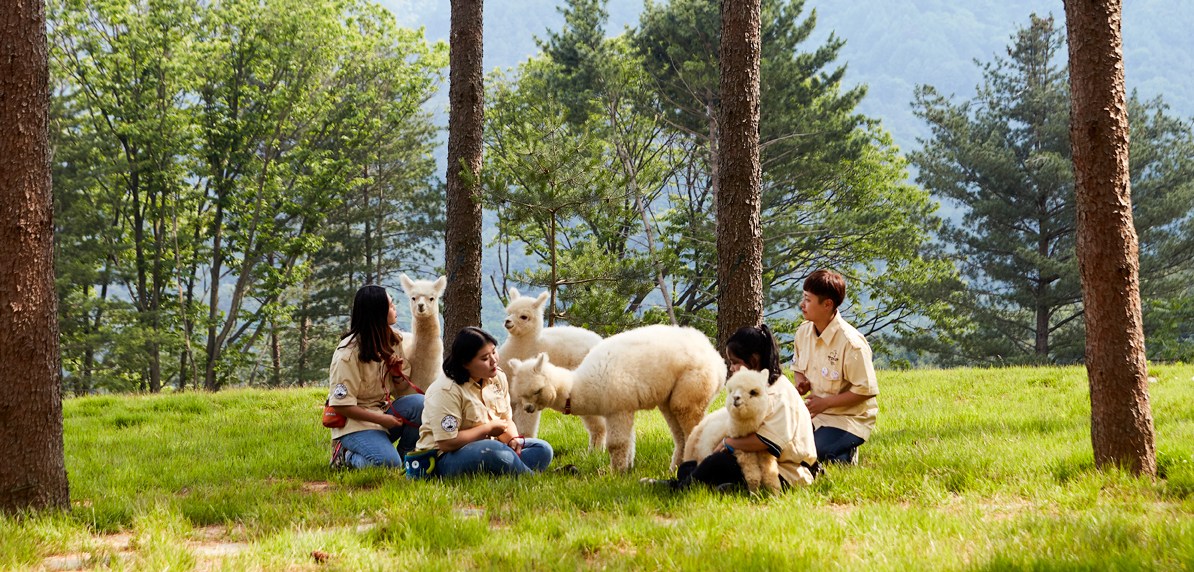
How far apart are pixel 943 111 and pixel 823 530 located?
3253 cm

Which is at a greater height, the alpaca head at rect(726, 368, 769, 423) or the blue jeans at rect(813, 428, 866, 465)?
the alpaca head at rect(726, 368, 769, 423)

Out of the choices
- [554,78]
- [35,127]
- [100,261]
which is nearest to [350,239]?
[100,261]

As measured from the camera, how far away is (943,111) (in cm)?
3328

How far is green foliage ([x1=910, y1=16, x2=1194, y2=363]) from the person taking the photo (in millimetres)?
29750

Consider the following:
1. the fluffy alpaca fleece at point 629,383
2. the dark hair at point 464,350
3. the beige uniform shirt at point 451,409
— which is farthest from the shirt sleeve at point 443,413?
the fluffy alpaca fleece at point 629,383

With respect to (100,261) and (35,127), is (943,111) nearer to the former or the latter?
(100,261)

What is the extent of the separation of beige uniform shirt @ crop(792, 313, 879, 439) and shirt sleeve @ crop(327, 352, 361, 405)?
3424 mm

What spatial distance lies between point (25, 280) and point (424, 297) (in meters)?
3.44

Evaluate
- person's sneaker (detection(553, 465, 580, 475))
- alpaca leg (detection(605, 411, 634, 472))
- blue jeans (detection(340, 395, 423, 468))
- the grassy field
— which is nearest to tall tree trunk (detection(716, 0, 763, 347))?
the grassy field

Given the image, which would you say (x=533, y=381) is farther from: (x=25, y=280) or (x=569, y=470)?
(x=25, y=280)

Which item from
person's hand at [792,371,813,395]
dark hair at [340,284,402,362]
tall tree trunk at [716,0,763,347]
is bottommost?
person's hand at [792,371,813,395]

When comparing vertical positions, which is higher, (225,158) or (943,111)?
(943,111)

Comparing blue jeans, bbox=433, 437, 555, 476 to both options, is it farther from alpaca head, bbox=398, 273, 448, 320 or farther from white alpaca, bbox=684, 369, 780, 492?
alpaca head, bbox=398, 273, 448, 320

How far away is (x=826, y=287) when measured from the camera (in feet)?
19.8
